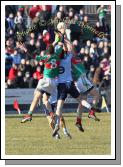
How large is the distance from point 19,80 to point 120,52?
14.2 metres

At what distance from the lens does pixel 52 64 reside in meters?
22.3

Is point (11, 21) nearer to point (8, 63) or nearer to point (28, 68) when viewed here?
point (8, 63)

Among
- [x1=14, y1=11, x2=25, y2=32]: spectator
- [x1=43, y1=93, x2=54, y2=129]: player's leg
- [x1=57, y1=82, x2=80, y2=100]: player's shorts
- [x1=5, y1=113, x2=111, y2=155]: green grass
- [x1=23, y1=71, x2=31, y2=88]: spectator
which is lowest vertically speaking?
[x1=5, y1=113, x2=111, y2=155]: green grass

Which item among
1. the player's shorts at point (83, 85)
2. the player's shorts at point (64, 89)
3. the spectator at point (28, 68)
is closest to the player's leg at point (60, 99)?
the player's shorts at point (64, 89)

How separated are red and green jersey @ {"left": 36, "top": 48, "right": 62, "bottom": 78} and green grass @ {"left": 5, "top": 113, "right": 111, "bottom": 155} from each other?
137 cm

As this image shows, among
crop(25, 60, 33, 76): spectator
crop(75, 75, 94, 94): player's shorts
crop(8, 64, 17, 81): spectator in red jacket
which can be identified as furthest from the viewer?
crop(25, 60, 33, 76): spectator

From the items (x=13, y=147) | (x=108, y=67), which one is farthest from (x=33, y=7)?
A: (x=13, y=147)

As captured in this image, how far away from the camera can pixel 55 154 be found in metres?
19.4

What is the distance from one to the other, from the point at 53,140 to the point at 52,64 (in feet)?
5.31

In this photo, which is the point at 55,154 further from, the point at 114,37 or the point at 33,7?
the point at 33,7

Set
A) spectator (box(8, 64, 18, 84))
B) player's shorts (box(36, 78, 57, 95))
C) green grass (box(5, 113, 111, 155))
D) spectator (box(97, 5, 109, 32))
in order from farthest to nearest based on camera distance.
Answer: spectator (box(97, 5, 109, 32)) → spectator (box(8, 64, 18, 84)) → player's shorts (box(36, 78, 57, 95)) → green grass (box(5, 113, 111, 155))

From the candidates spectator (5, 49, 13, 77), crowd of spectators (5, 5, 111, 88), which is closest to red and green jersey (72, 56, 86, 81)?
crowd of spectators (5, 5, 111, 88)

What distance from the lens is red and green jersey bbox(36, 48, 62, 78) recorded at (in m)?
22.1

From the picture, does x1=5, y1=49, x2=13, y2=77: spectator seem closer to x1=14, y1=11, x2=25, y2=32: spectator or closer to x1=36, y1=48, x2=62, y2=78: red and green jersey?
x1=14, y1=11, x2=25, y2=32: spectator
